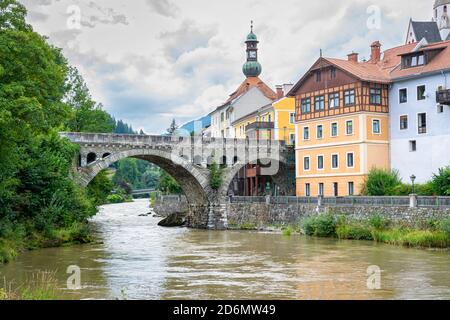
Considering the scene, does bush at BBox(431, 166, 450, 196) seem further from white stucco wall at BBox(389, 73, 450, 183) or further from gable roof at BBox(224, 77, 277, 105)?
gable roof at BBox(224, 77, 277, 105)

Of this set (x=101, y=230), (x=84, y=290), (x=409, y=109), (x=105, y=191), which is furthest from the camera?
(x=105, y=191)

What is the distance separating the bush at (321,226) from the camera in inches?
1667

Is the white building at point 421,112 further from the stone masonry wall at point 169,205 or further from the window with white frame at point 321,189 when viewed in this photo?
the stone masonry wall at point 169,205

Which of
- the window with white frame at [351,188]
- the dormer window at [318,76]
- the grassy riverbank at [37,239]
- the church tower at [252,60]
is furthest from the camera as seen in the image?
the church tower at [252,60]

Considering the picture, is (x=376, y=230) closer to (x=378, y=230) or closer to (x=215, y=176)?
(x=378, y=230)

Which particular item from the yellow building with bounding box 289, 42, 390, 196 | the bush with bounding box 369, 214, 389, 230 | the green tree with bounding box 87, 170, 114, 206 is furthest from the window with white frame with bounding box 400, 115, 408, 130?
the green tree with bounding box 87, 170, 114, 206

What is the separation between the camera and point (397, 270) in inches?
1026

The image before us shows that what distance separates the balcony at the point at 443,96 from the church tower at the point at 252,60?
43.0m

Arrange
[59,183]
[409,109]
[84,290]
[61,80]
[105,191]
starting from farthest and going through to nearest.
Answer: [105,191], [409,109], [59,183], [61,80], [84,290]

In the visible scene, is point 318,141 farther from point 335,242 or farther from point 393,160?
point 335,242

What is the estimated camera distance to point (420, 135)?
47938 mm

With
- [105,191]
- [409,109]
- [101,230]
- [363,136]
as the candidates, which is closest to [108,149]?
[101,230]

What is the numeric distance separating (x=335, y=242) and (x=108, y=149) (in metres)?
22.4

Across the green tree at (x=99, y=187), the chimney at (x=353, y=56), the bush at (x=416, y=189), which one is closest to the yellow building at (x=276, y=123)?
the chimney at (x=353, y=56)
